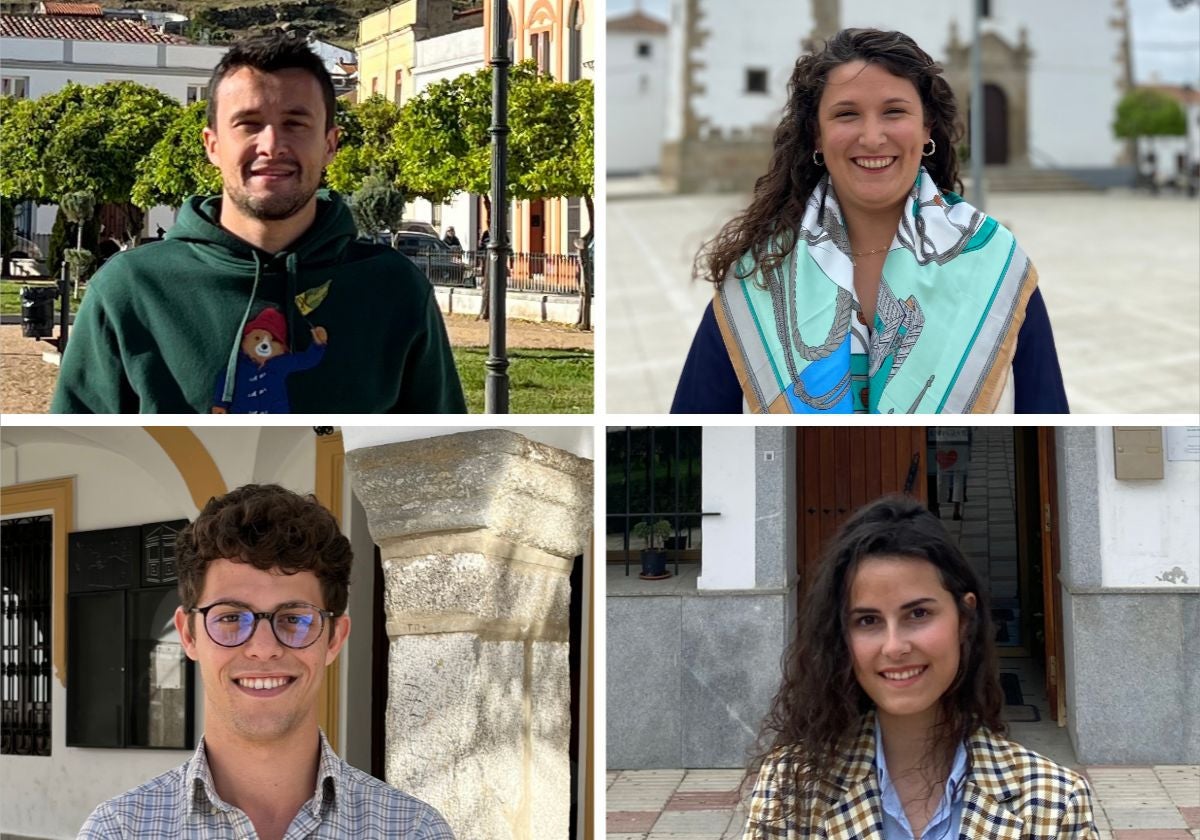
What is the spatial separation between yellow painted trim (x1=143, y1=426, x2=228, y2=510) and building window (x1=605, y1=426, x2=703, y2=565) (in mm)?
1148

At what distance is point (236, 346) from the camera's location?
108 inches

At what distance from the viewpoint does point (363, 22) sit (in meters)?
2.82

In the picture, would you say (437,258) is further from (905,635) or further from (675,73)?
(675,73)

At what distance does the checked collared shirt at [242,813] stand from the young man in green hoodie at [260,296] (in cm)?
75

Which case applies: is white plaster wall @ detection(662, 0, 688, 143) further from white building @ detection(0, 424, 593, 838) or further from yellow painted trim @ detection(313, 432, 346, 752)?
yellow painted trim @ detection(313, 432, 346, 752)

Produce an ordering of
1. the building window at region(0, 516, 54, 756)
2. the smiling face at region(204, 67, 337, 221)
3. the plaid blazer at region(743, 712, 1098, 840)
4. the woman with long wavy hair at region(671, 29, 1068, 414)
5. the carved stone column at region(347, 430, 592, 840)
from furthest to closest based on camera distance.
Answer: the building window at region(0, 516, 54, 756), the carved stone column at region(347, 430, 592, 840), the smiling face at region(204, 67, 337, 221), the woman with long wavy hair at region(671, 29, 1068, 414), the plaid blazer at region(743, 712, 1098, 840)

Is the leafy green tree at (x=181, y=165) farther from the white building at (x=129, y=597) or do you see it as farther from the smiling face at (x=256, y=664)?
the white building at (x=129, y=597)

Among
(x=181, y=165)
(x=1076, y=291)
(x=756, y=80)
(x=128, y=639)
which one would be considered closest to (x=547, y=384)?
(x=181, y=165)

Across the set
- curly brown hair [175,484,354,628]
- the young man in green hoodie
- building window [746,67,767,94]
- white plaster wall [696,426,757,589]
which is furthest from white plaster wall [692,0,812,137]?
curly brown hair [175,484,354,628]

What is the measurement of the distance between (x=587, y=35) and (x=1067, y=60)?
5617cm

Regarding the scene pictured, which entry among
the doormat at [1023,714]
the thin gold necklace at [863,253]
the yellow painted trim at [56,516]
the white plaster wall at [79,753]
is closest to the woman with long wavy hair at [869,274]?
the thin gold necklace at [863,253]

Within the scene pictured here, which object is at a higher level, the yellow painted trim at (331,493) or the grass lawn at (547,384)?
the grass lawn at (547,384)

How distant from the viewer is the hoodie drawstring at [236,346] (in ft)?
8.99

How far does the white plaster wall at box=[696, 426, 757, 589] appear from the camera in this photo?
12.7 feet
